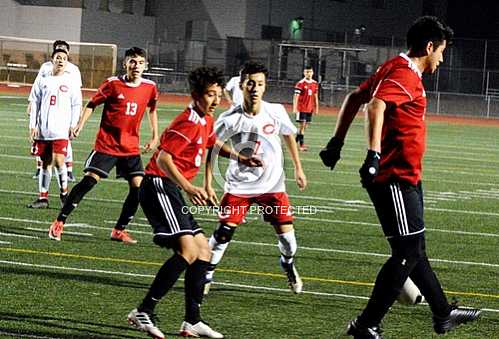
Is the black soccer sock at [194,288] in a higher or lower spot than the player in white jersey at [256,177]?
lower

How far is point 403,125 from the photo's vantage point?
7195mm

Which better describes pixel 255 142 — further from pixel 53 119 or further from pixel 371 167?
pixel 53 119

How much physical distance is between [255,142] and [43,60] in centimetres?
4562

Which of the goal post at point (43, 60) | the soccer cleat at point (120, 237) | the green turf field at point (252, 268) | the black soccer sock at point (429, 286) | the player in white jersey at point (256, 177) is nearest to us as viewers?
the black soccer sock at point (429, 286)

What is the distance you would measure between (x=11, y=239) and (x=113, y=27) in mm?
48150

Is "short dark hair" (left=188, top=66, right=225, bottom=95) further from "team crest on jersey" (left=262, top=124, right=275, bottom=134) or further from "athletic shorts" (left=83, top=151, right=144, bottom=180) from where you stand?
"athletic shorts" (left=83, top=151, right=144, bottom=180)

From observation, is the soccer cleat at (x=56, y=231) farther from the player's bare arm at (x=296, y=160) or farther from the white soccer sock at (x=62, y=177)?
the player's bare arm at (x=296, y=160)

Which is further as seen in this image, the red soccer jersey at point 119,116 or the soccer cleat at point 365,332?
the red soccer jersey at point 119,116

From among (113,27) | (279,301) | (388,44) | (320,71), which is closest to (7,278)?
(279,301)

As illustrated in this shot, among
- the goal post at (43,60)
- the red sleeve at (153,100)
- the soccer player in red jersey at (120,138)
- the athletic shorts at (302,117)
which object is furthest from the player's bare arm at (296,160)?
the goal post at (43,60)

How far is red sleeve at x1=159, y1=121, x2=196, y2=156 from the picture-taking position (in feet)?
24.8

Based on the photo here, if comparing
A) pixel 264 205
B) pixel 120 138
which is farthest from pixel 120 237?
pixel 264 205

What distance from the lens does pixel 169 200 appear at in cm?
764

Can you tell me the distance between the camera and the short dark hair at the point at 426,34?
284 inches
